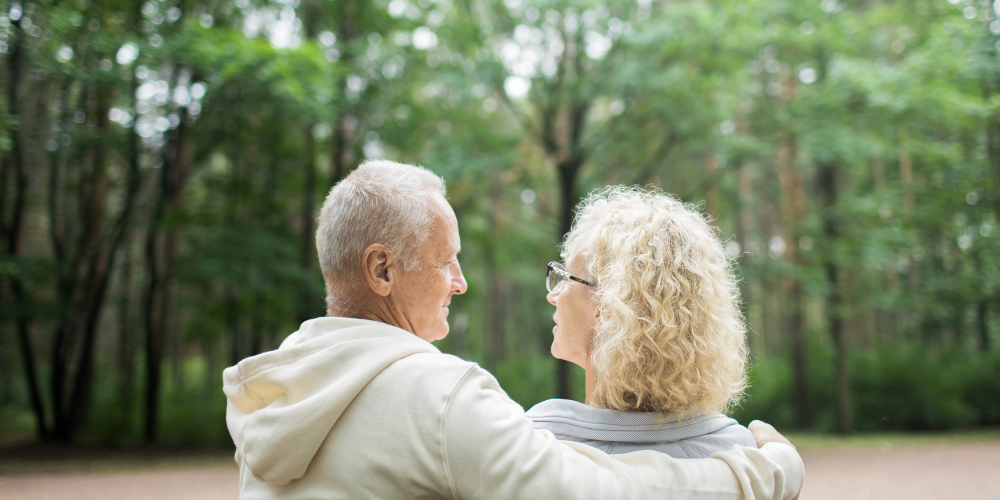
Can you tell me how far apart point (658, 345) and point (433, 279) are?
536 mm

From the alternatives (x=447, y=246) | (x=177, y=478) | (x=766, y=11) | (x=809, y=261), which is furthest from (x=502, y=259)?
(x=447, y=246)

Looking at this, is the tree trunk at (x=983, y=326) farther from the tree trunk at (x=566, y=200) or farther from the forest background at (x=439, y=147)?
the tree trunk at (x=566, y=200)

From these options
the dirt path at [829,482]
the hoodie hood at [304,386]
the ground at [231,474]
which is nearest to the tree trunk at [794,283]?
the ground at [231,474]

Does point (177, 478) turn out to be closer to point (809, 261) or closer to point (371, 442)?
point (371, 442)

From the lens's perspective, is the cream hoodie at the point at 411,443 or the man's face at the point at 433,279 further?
the man's face at the point at 433,279

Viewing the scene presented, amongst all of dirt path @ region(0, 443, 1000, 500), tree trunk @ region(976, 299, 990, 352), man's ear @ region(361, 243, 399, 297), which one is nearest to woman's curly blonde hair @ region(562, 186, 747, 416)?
man's ear @ region(361, 243, 399, 297)

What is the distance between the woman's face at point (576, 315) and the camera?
1.48 m

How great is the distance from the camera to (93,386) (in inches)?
390

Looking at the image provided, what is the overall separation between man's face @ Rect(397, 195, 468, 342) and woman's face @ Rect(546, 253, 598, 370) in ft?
0.86

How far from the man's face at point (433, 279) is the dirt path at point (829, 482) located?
207 inches

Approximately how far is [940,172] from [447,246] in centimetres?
1139

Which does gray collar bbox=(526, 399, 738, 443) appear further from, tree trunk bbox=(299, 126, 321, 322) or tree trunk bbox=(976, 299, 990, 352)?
tree trunk bbox=(976, 299, 990, 352)

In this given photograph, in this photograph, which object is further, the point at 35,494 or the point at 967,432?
the point at 967,432

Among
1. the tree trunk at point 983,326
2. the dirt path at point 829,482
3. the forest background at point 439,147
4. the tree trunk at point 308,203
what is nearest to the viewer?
the dirt path at point 829,482
